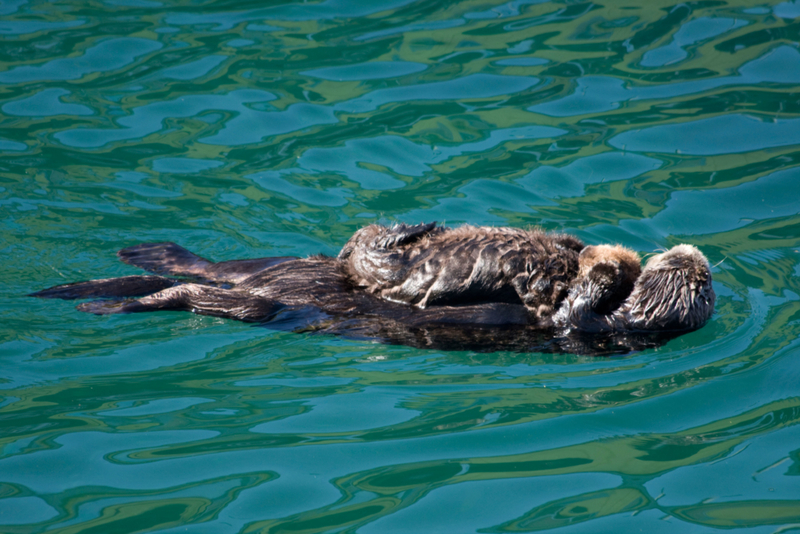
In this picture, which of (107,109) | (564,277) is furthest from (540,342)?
(107,109)

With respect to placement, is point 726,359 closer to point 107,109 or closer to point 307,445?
point 307,445

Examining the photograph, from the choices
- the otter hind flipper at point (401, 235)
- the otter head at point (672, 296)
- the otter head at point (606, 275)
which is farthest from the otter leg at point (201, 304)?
the otter head at point (672, 296)

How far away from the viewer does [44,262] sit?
5.50 metres

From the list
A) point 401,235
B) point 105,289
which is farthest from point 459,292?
point 105,289

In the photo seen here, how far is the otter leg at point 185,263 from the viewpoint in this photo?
5.22m

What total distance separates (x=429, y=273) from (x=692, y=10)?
647 centimetres

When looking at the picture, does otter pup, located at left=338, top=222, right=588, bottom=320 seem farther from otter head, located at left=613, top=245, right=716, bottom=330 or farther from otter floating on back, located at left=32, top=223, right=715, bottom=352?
otter head, located at left=613, top=245, right=716, bottom=330

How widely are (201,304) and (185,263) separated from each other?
0.69m

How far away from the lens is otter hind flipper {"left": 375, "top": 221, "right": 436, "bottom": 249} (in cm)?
485

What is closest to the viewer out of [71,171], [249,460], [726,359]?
[249,460]

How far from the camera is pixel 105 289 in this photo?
496 centimetres

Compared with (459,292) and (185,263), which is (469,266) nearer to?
(459,292)

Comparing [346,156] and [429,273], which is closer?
[429,273]

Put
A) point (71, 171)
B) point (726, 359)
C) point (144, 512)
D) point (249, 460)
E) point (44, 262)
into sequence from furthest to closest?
point (71, 171)
point (44, 262)
point (726, 359)
point (249, 460)
point (144, 512)
